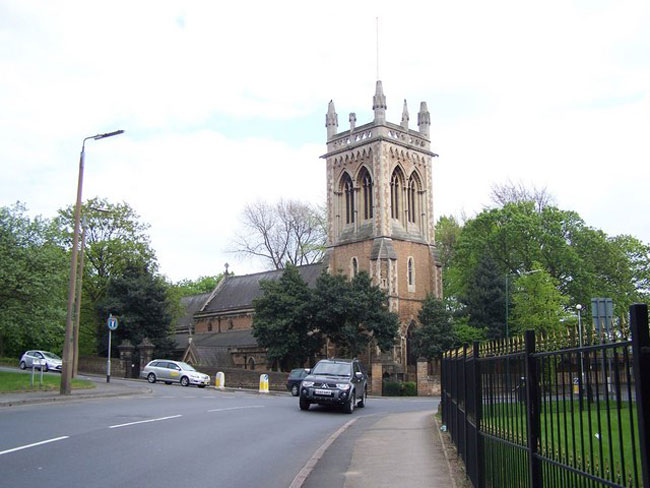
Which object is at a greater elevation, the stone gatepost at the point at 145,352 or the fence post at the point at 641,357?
the stone gatepost at the point at 145,352

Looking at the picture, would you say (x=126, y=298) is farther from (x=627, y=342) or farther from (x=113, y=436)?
(x=627, y=342)

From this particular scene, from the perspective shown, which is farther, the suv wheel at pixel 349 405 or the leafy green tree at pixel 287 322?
the leafy green tree at pixel 287 322

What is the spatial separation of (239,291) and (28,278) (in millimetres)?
38468

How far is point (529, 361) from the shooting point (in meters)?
5.27

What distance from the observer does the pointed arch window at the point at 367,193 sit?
184ft

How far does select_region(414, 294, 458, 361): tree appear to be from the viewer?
156 ft

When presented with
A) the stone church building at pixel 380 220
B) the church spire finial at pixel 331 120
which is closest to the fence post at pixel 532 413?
the stone church building at pixel 380 220

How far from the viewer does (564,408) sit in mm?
4461

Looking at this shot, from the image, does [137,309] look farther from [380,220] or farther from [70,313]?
[70,313]

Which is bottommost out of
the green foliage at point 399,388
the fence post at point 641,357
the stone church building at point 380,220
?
the green foliage at point 399,388

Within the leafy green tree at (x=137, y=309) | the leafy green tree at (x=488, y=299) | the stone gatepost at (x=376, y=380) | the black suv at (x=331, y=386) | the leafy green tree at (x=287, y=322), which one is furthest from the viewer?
the leafy green tree at (x=137, y=309)

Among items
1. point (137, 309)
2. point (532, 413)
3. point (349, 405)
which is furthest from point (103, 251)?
point (532, 413)

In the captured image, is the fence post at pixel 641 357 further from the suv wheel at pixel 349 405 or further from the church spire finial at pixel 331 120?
the church spire finial at pixel 331 120

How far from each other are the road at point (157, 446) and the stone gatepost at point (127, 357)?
27.6m
